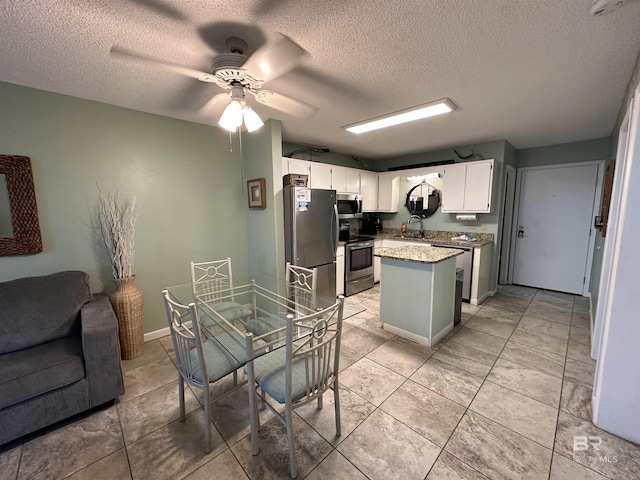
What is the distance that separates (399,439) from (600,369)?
136 cm

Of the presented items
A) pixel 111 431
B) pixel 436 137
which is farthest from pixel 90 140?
pixel 436 137

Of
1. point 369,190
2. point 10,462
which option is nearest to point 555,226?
point 369,190

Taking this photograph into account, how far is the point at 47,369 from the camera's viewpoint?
162 cm

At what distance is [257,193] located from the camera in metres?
3.18

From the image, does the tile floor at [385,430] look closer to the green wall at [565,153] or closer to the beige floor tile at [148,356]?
the beige floor tile at [148,356]

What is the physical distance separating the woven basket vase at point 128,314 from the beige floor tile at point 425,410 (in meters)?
2.29

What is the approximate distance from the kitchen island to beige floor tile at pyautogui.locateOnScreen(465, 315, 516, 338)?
37 centimetres

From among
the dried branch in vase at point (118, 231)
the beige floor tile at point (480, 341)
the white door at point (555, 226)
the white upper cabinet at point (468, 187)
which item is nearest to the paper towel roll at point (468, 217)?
the white upper cabinet at point (468, 187)

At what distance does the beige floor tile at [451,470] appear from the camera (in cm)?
135

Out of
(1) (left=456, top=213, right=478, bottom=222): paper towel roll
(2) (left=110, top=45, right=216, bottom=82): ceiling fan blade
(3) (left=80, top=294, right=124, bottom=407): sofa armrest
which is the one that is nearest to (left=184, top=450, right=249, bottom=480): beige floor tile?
(3) (left=80, top=294, right=124, bottom=407): sofa armrest

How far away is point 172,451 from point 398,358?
1.84 meters

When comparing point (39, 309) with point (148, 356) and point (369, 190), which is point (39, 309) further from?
point (369, 190)

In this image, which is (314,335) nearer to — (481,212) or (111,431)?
(111,431)

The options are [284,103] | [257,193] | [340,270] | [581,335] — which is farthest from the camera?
[340,270]
